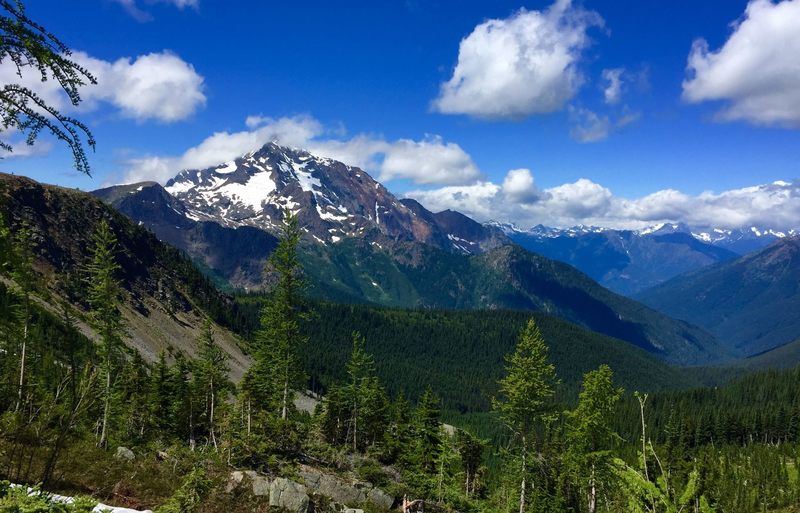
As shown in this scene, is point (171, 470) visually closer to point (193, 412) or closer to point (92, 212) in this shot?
point (193, 412)

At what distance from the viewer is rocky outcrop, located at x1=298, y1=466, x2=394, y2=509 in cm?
2792

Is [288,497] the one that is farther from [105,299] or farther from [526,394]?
[105,299]

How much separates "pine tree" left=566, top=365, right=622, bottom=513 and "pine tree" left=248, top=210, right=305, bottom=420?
23.6 metres

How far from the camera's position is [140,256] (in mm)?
167875

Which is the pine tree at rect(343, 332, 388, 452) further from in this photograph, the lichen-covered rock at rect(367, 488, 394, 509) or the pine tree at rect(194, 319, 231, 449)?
the lichen-covered rock at rect(367, 488, 394, 509)

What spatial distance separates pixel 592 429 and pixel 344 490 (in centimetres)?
2208

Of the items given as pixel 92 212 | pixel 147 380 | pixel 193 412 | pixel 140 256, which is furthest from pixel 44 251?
pixel 193 412

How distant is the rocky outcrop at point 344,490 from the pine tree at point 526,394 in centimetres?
1330

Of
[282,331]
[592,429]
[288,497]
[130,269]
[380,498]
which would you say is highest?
[130,269]

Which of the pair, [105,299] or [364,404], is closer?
[105,299]

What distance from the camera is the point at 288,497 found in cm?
2206

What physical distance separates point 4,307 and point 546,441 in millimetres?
57349

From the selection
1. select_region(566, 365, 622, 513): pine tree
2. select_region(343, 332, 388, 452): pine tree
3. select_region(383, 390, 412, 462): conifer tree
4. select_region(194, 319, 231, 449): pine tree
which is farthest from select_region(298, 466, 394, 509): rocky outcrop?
select_region(343, 332, 388, 452): pine tree

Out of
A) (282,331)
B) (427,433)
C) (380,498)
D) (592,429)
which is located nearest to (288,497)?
(380,498)
